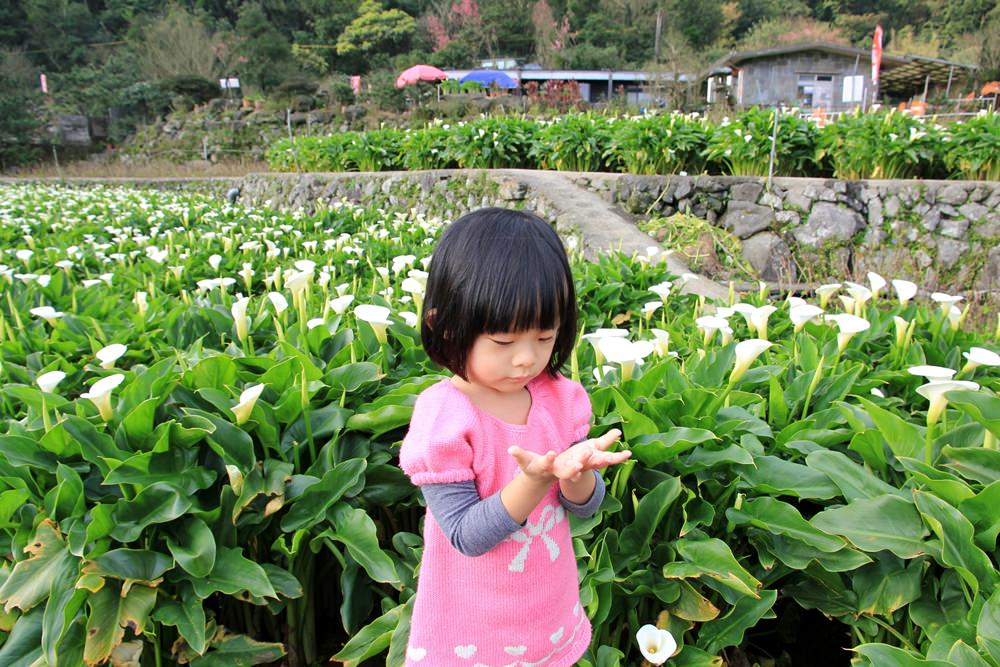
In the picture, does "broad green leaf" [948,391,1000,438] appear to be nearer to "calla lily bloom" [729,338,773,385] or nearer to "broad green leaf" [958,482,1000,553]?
"broad green leaf" [958,482,1000,553]

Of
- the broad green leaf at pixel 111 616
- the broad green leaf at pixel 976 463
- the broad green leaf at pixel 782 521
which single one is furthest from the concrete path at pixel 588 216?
the broad green leaf at pixel 111 616

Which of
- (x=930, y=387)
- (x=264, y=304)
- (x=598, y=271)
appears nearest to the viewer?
(x=930, y=387)

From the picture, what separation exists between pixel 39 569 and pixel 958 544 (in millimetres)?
1856

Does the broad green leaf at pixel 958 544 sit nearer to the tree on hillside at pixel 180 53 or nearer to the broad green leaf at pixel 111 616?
the broad green leaf at pixel 111 616

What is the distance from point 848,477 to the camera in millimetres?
1438

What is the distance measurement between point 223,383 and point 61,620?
0.64 m

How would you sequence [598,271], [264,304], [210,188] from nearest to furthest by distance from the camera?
[264,304]
[598,271]
[210,188]

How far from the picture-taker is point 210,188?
15.8 metres

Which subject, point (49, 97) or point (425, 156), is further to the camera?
point (49, 97)

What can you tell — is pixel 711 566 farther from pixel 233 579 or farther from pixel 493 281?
pixel 233 579

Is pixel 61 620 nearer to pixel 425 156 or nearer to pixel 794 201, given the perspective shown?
pixel 794 201

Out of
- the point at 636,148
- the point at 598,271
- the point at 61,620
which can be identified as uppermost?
the point at 636,148

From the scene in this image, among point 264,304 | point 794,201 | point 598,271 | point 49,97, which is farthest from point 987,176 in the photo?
point 49,97

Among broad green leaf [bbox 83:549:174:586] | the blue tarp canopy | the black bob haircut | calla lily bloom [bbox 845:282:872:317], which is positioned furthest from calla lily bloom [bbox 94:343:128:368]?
the blue tarp canopy
